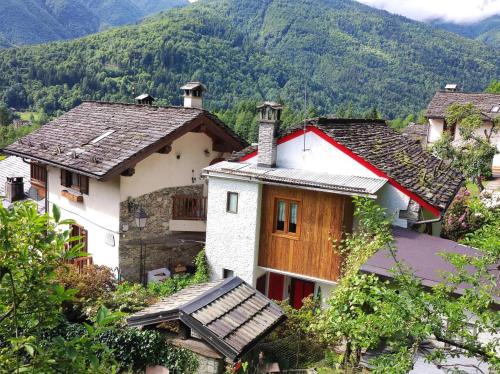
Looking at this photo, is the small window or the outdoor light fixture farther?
the outdoor light fixture

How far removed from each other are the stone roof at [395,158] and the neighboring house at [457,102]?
81.7 ft

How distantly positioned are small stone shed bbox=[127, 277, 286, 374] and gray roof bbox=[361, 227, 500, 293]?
9.15ft

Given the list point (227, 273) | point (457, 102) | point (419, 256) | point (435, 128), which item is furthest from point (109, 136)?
point (457, 102)

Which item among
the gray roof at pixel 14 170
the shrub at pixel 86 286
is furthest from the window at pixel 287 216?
the gray roof at pixel 14 170

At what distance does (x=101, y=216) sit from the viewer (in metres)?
17.0

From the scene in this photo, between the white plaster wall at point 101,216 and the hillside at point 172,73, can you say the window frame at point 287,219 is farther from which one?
the hillside at point 172,73

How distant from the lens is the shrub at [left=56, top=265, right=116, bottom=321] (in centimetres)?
1380

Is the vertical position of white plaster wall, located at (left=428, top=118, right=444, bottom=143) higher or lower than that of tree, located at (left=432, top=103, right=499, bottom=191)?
higher

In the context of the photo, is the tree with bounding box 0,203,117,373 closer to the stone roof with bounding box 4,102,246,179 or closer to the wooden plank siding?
the wooden plank siding

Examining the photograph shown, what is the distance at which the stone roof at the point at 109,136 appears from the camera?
16.2 meters

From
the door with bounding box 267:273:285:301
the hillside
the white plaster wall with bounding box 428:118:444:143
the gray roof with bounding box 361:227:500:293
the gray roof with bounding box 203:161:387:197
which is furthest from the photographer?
the hillside

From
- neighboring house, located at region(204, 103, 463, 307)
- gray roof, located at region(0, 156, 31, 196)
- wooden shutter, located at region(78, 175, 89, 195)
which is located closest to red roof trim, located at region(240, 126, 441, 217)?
neighboring house, located at region(204, 103, 463, 307)

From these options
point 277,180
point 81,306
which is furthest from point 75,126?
point 277,180

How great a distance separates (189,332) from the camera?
35.4 ft
